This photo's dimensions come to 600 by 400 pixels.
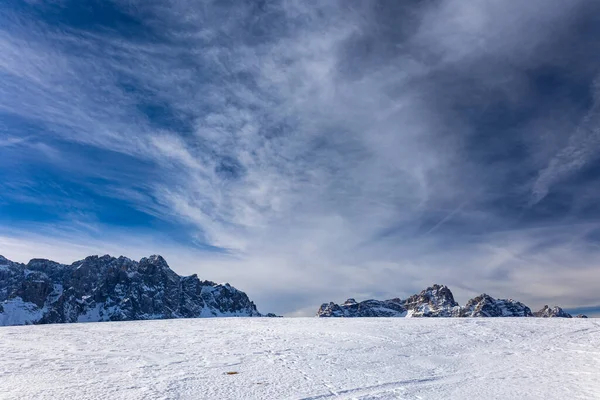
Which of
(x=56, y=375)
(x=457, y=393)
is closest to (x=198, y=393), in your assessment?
(x=56, y=375)

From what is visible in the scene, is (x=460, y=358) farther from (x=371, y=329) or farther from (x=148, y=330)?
(x=148, y=330)

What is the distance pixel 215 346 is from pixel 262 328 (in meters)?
6.08

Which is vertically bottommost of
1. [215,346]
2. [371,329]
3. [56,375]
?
[56,375]

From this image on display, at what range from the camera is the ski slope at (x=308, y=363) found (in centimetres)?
888

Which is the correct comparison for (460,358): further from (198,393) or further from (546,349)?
(198,393)

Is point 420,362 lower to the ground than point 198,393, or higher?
higher

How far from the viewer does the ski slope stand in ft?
29.1

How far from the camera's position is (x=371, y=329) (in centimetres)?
1920

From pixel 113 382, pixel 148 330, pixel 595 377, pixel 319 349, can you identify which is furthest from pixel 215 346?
pixel 595 377

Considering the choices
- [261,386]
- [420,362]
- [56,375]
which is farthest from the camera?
[420,362]

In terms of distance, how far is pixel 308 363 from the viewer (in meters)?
11.6

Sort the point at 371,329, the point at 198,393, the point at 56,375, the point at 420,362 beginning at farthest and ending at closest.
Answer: the point at 371,329 < the point at 420,362 < the point at 56,375 < the point at 198,393

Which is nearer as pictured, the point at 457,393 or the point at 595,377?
the point at 457,393

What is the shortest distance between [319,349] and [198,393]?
635 centimetres
